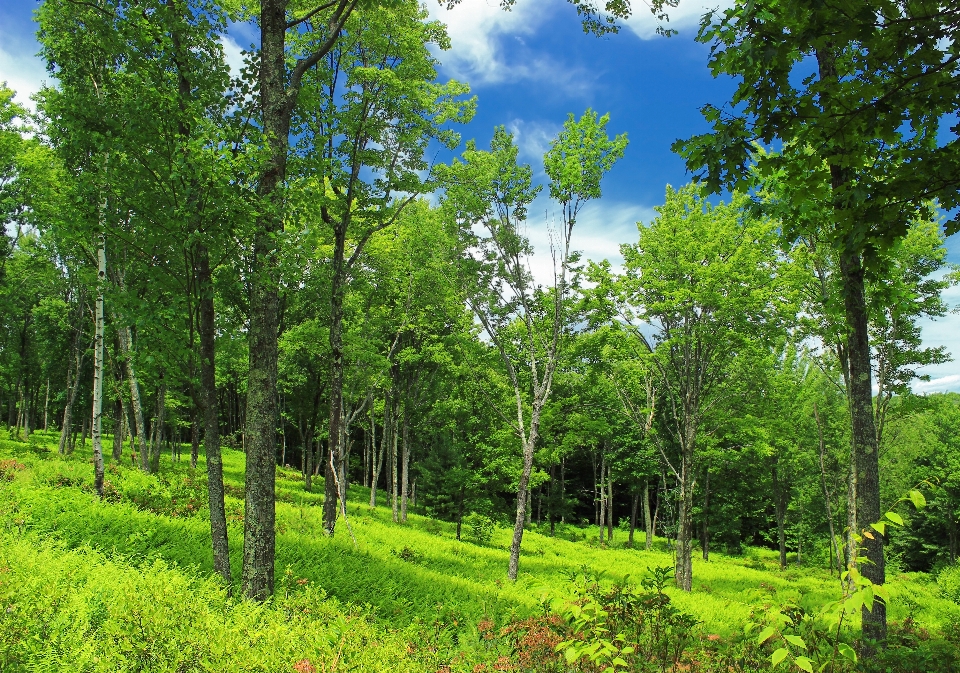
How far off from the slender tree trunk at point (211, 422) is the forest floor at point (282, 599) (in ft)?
1.82

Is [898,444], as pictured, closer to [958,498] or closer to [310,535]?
[958,498]

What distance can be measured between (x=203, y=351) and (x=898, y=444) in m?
40.6

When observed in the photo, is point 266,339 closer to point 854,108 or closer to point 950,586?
point 854,108

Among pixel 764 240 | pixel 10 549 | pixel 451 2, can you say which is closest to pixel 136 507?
pixel 10 549

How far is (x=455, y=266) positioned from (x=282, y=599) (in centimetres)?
1214

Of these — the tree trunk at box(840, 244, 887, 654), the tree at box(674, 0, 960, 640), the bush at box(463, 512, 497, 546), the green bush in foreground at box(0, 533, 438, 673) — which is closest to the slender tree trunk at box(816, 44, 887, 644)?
the tree trunk at box(840, 244, 887, 654)

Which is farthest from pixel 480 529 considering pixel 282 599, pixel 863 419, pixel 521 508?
pixel 863 419

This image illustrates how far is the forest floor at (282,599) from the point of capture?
3.28 m

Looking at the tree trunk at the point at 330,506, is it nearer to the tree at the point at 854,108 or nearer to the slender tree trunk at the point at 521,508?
the slender tree trunk at the point at 521,508

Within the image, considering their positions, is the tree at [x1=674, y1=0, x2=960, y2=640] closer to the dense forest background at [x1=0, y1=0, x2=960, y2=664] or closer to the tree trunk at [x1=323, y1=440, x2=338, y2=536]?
the dense forest background at [x1=0, y1=0, x2=960, y2=664]

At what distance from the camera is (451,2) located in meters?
8.14

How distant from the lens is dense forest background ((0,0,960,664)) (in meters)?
4.36

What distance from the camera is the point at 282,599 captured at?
18.6 feet

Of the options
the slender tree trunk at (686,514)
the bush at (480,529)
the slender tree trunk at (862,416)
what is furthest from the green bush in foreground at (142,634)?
the bush at (480,529)
